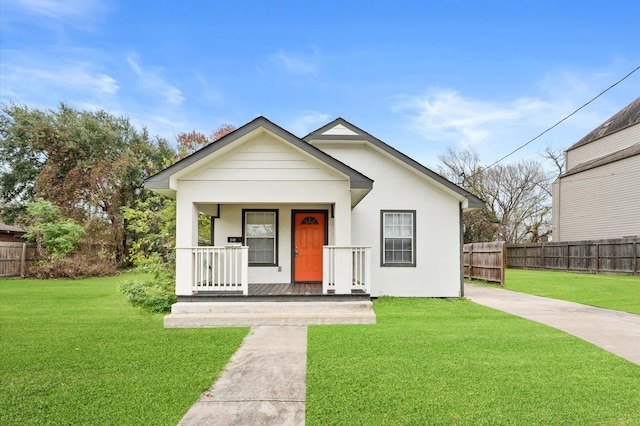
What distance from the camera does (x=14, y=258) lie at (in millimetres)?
19531

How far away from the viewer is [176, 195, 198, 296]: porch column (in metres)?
8.59

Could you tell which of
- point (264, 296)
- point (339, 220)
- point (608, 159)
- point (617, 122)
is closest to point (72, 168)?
point (264, 296)

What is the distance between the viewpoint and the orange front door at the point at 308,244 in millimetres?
11195

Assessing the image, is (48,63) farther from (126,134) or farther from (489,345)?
(489,345)

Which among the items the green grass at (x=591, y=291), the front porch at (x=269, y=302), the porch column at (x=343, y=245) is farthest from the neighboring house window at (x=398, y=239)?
the green grass at (x=591, y=291)

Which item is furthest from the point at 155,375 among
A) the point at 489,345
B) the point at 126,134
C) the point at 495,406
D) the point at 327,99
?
the point at 126,134

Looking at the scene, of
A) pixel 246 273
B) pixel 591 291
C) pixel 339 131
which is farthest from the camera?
pixel 591 291

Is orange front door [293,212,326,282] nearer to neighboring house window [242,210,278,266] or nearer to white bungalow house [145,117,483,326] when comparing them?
white bungalow house [145,117,483,326]

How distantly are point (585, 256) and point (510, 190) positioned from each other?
1760 cm

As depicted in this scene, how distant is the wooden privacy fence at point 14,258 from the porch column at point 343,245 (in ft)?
58.8

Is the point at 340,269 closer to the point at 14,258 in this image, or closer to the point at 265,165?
the point at 265,165

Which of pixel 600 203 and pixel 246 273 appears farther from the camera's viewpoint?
pixel 600 203

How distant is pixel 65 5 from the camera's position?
41.3ft

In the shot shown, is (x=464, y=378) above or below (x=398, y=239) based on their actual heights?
below
